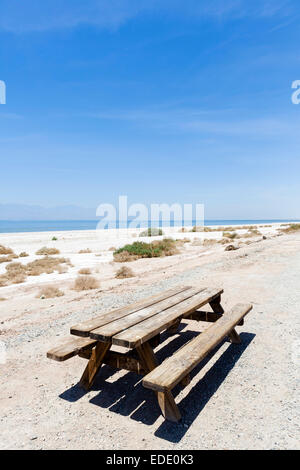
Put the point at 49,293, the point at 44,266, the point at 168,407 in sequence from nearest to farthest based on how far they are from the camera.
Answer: the point at 168,407 < the point at 49,293 < the point at 44,266

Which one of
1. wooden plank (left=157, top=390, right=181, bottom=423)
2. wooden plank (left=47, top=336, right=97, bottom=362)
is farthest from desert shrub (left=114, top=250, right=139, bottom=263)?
wooden plank (left=157, top=390, right=181, bottom=423)

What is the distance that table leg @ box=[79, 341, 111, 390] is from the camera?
324 centimetres

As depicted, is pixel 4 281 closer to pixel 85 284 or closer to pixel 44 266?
pixel 44 266

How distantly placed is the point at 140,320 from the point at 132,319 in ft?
0.35

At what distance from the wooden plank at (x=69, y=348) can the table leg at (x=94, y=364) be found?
0.11 metres

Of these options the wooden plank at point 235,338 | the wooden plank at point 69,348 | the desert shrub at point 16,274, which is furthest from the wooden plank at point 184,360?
the desert shrub at point 16,274

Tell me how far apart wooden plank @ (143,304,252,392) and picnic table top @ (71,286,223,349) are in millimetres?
308

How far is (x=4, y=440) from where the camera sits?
2.63 meters

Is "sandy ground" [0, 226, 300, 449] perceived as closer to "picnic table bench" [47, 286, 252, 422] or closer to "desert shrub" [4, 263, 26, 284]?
"picnic table bench" [47, 286, 252, 422]

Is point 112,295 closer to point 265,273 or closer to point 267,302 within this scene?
point 267,302

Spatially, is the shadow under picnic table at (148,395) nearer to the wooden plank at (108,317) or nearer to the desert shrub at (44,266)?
the wooden plank at (108,317)

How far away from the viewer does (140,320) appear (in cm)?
331

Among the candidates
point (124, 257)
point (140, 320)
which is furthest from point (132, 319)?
point (124, 257)
